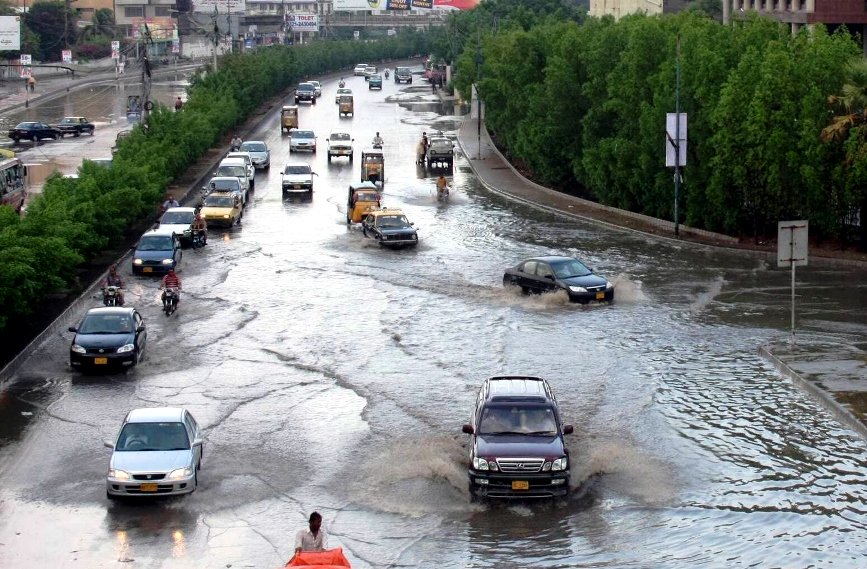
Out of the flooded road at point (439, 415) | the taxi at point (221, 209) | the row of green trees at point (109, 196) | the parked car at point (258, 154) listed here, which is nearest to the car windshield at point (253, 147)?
the parked car at point (258, 154)

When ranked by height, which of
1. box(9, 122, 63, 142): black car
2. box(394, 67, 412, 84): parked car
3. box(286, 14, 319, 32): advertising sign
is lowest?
box(9, 122, 63, 142): black car

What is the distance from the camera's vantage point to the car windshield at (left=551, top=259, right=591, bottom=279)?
3856 centimetres

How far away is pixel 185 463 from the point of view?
22.4 metres

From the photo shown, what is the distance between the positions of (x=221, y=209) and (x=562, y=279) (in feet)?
62.9

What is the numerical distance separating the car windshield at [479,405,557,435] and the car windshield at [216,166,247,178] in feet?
131

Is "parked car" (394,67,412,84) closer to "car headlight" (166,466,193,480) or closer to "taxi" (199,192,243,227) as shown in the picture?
"taxi" (199,192,243,227)

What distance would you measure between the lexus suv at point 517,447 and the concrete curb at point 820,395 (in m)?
5.94

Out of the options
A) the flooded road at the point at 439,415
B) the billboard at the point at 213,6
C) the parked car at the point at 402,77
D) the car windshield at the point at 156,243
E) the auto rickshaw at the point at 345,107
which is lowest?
the flooded road at the point at 439,415

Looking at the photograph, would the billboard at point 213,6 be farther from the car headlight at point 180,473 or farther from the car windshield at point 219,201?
the car headlight at point 180,473

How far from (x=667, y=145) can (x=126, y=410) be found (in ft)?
80.8

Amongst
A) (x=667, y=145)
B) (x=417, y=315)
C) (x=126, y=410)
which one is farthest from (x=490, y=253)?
(x=126, y=410)

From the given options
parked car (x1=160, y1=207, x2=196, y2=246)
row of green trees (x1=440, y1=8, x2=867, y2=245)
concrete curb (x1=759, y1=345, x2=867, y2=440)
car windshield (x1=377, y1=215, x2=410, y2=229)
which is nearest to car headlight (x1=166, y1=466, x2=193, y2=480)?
concrete curb (x1=759, y1=345, x2=867, y2=440)

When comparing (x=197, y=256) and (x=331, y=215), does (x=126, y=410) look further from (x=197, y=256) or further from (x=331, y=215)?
(x=331, y=215)

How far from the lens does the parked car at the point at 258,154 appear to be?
71.4 m
